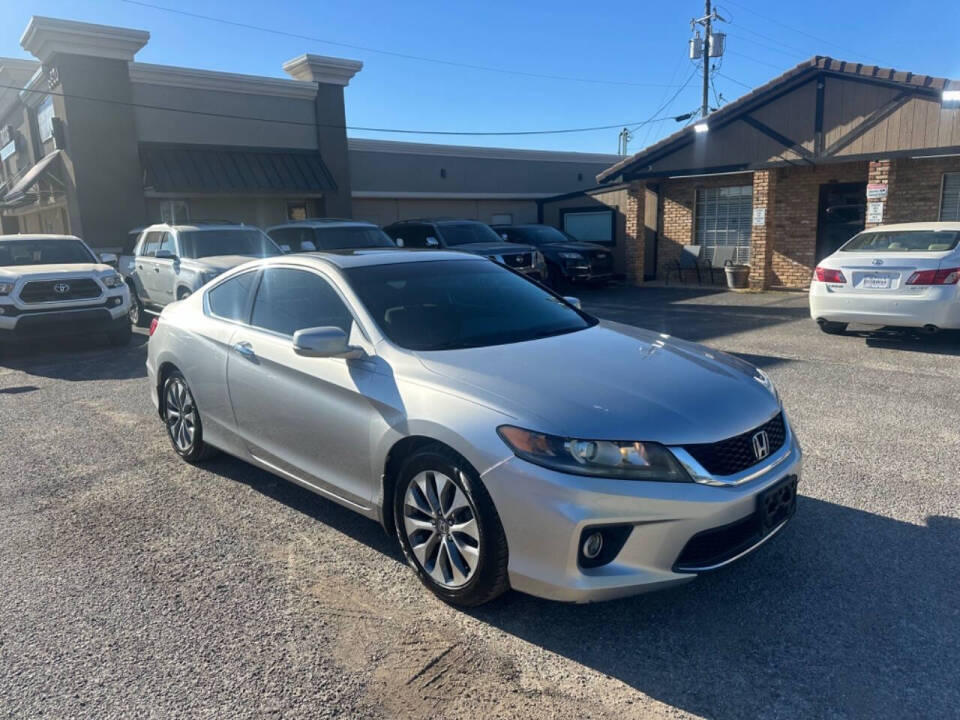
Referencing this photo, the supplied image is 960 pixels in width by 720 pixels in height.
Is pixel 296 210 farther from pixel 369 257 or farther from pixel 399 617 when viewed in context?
pixel 399 617

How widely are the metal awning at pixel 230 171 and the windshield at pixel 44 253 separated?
6.88 m

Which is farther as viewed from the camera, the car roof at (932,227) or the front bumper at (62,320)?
the front bumper at (62,320)

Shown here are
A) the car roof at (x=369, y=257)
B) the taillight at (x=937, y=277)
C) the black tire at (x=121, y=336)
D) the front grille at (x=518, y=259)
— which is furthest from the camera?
the front grille at (x=518, y=259)

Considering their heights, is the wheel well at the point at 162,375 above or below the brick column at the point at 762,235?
below

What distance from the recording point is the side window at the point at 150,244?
39.8 ft

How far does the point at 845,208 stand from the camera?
50.4 ft

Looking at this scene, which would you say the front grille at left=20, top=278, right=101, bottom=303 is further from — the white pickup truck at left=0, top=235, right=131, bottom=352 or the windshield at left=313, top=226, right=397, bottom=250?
the windshield at left=313, top=226, right=397, bottom=250

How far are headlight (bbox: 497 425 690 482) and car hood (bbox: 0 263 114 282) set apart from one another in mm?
9265

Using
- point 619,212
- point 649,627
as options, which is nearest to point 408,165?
point 619,212

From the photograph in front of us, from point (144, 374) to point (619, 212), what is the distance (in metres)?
14.7

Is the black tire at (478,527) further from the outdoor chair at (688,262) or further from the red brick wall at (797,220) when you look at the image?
the outdoor chair at (688,262)

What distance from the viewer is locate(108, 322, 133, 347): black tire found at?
1059 centimetres

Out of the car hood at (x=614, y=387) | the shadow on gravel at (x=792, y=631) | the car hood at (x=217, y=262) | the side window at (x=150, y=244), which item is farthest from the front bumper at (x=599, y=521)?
the side window at (x=150, y=244)

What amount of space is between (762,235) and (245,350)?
13.7 meters
